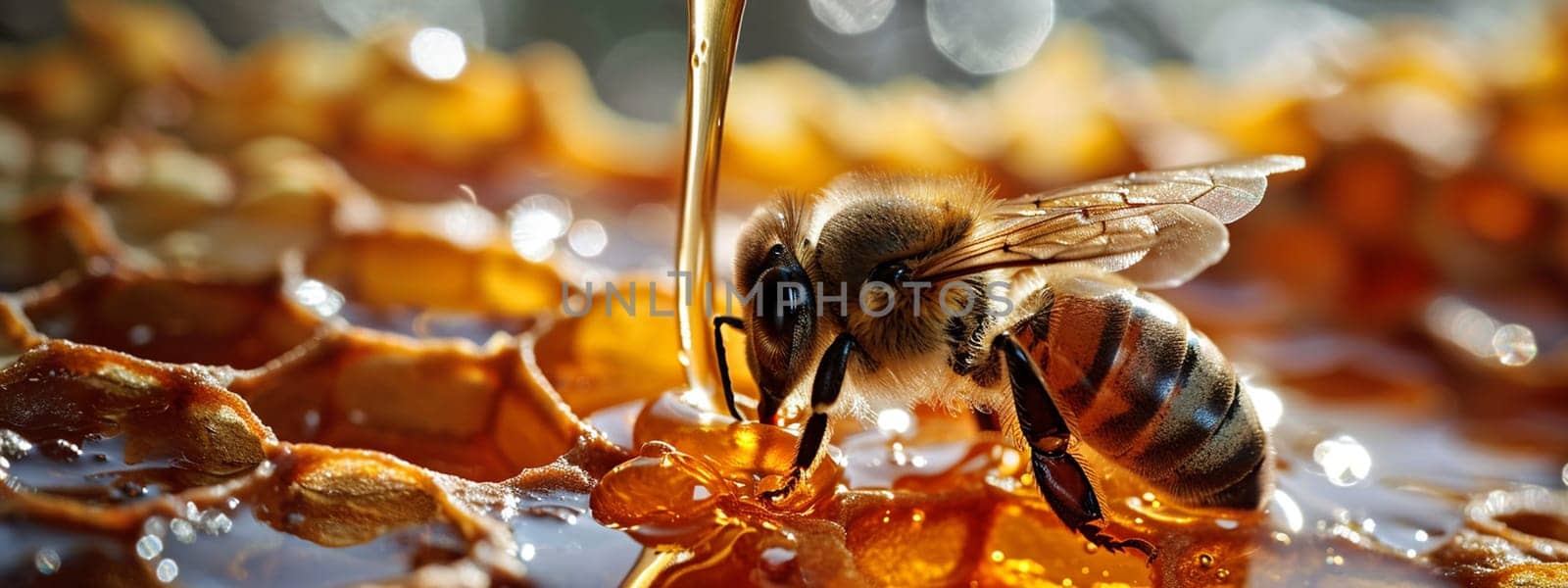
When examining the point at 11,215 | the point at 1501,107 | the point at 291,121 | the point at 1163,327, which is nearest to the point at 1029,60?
the point at 1501,107

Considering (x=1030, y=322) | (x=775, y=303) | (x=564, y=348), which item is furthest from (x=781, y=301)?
(x=564, y=348)

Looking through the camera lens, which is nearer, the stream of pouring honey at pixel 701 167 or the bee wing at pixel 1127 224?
the bee wing at pixel 1127 224

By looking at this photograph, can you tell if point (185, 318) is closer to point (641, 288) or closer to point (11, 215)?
point (11, 215)

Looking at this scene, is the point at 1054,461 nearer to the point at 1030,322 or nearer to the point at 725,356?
the point at 1030,322

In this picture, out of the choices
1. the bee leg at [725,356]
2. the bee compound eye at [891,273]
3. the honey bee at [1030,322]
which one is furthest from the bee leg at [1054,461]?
the bee leg at [725,356]

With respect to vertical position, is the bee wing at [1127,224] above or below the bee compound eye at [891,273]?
above

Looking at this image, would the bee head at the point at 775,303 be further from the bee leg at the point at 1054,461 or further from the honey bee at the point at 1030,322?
the bee leg at the point at 1054,461
